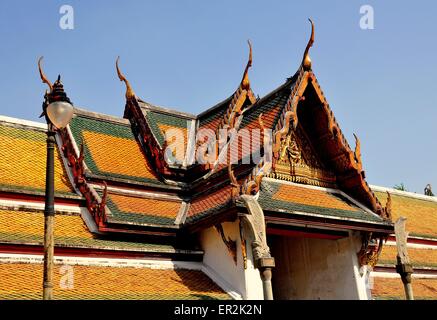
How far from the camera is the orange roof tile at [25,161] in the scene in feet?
44.3

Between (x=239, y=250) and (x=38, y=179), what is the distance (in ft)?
15.1

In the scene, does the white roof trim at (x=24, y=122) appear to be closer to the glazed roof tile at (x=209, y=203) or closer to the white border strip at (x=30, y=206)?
the white border strip at (x=30, y=206)

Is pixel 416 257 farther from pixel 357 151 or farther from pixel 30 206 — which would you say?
pixel 30 206

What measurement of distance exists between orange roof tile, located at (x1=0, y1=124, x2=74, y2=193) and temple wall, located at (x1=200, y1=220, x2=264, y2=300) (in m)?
3.16

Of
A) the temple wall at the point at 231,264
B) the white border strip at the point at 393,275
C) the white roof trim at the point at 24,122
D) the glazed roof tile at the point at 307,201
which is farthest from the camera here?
the white border strip at the point at 393,275

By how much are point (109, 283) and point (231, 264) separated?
2.58 m

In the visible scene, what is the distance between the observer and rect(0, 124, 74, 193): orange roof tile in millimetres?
13492

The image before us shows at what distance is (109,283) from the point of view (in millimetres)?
11438

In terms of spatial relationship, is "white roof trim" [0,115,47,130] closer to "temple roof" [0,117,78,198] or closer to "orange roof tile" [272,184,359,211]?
"temple roof" [0,117,78,198]

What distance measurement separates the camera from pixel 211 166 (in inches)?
600

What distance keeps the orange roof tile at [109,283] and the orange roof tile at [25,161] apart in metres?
2.50

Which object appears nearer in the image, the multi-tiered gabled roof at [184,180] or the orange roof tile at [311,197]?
the multi-tiered gabled roof at [184,180]

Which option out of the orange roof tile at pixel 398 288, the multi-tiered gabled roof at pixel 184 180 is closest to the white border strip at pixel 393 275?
the orange roof tile at pixel 398 288

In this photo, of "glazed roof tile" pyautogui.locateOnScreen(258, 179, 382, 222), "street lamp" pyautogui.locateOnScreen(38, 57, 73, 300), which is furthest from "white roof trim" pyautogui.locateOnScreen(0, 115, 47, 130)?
"street lamp" pyautogui.locateOnScreen(38, 57, 73, 300)
